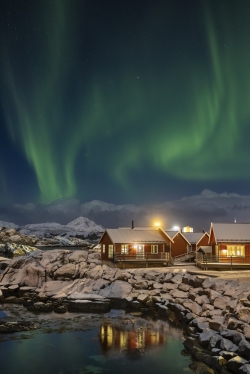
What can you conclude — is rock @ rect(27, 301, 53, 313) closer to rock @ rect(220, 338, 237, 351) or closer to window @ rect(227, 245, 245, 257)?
rock @ rect(220, 338, 237, 351)

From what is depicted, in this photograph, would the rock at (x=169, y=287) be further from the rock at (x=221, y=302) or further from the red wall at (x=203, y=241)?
the red wall at (x=203, y=241)

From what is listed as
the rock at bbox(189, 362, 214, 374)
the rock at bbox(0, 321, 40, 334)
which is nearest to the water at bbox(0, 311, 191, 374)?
the rock at bbox(189, 362, 214, 374)

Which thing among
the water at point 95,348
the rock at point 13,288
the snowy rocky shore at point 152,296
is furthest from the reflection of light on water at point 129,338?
the rock at point 13,288

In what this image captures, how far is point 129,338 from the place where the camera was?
70.0 feet

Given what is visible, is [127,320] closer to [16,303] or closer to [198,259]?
[16,303]

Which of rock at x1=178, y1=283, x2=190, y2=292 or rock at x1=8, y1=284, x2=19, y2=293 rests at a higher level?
rock at x1=178, y1=283, x2=190, y2=292

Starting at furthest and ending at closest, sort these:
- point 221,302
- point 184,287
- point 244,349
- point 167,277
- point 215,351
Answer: point 167,277
point 184,287
point 221,302
point 215,351
point 244,349

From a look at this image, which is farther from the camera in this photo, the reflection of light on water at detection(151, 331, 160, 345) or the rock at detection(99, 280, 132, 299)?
the rock at detection(99, 280, 132, 299)

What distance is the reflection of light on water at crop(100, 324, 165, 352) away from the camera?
1994 cm

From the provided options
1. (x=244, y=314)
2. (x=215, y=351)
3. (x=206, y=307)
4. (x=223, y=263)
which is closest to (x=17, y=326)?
(x=206, y=307)

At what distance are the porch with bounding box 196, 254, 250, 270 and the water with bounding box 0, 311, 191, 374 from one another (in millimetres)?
16818

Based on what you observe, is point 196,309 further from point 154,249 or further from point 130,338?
point 154,249

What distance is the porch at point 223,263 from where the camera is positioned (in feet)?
132

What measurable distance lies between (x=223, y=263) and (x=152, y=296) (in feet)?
48.9
